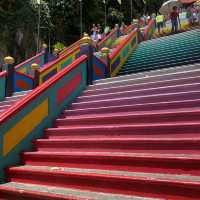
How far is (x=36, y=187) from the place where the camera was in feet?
15.5

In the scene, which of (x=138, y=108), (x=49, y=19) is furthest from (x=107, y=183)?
(x=49, y=19)

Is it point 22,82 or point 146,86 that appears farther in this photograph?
point 22,82

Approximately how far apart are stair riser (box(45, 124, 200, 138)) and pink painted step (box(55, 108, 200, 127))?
1.04ft

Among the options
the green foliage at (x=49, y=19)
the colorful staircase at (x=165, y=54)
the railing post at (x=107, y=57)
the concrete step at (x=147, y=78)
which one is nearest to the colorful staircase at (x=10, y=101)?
the concrete step at (x=147, y=78)

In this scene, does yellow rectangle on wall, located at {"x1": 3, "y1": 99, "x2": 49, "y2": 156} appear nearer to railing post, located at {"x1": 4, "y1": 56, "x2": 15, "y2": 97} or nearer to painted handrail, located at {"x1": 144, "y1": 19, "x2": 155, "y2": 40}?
railing post, located at {"x1": 4, "y1": 56, "x2": 15, "y2": 97}

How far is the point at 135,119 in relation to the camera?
18.9ft

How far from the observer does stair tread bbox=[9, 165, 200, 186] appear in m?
3.89

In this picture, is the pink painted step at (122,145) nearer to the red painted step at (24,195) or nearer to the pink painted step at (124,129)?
the pink painted step at (124,129)

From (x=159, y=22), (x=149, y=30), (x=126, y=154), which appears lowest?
(x=126, y=154)

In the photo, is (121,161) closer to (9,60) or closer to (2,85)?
(2,85)

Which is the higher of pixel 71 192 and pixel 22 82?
pixel 22 82

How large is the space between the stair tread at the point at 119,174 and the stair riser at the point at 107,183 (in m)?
0.03

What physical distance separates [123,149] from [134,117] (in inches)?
33.3

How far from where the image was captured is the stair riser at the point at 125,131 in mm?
4961
